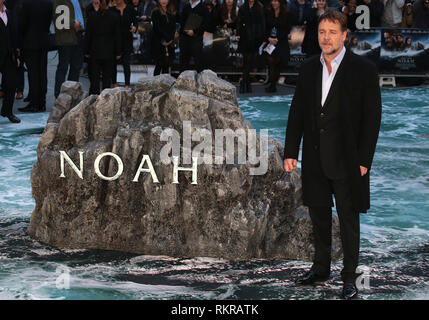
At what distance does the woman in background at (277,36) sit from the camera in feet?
49.5

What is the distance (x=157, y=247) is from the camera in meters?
6.34

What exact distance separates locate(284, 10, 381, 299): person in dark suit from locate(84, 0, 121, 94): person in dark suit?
800 cm

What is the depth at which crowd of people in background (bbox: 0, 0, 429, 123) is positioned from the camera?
12.6 metres

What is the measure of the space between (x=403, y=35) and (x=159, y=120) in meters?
11.2

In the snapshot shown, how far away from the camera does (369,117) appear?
199 inches

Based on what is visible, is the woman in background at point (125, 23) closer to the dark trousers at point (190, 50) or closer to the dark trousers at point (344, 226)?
the dark trousers at point (190, 50)

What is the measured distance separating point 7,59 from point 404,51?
8649 millimetres

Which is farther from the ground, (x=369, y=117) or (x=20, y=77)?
(x=369, y=117)

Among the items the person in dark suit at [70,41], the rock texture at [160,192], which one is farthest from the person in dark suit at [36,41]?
the rock texture at [160,192]

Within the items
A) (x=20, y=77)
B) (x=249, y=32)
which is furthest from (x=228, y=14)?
(x=20, y=77)

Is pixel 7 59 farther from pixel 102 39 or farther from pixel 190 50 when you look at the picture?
pixel 190 50

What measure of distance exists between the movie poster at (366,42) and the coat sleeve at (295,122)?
11.4 meters

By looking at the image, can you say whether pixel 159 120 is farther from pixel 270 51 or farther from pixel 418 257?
pixel 270 51

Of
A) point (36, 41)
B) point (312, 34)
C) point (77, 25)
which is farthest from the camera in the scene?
point (312, 34)
